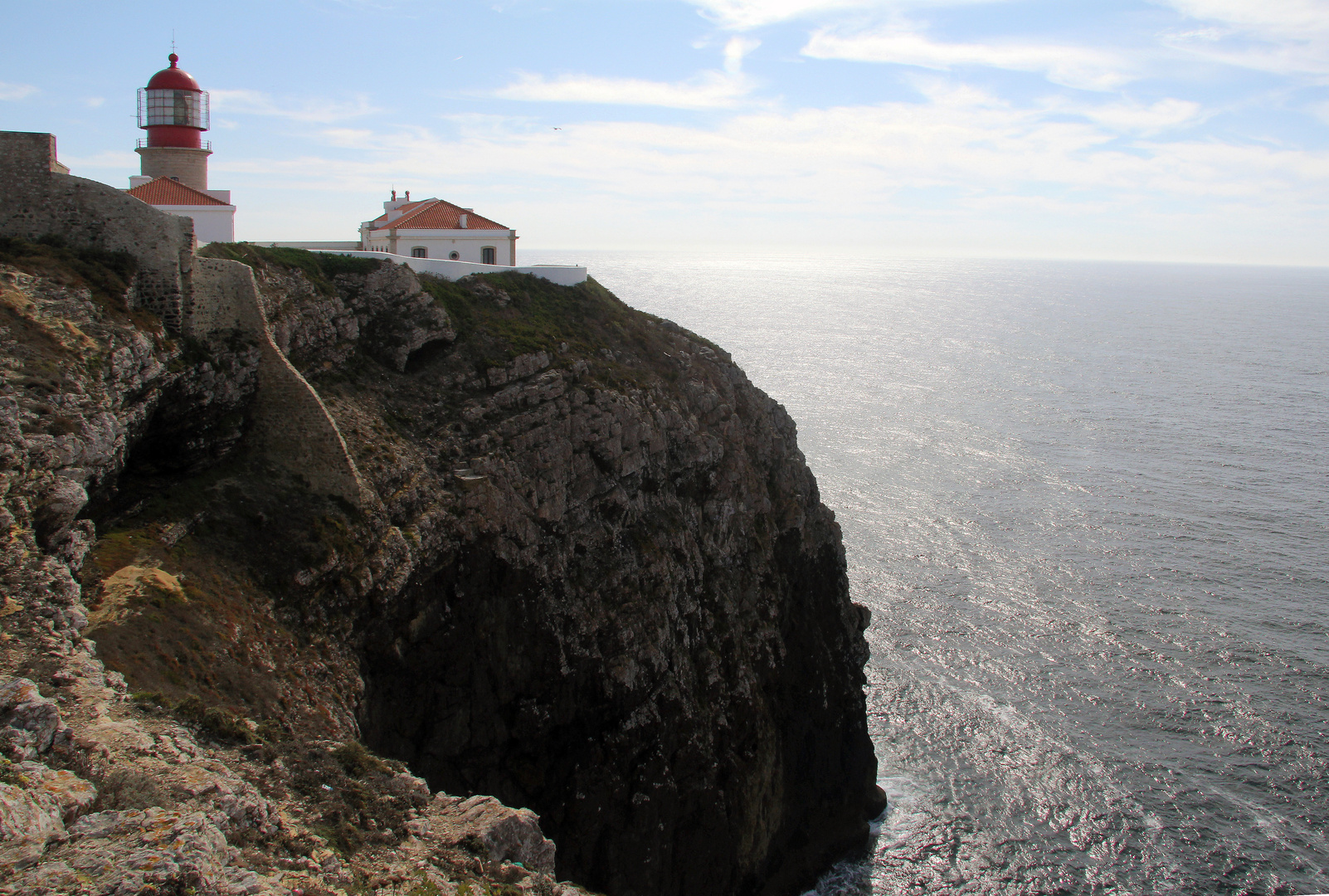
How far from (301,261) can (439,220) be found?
13584 millimetres

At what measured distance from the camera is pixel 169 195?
128ft

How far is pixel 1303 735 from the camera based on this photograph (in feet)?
139

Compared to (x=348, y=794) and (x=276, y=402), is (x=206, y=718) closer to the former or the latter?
(x=348, y=794)

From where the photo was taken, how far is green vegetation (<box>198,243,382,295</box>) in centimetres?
3319

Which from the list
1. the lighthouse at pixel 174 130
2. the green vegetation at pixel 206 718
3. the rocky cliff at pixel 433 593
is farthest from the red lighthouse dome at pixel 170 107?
the green vegetation at pixel 206 718

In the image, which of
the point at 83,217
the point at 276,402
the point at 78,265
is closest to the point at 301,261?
the point at 83,217

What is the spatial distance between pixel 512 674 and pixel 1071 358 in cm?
13097

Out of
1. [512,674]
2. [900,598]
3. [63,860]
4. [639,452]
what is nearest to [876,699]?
[900,598]

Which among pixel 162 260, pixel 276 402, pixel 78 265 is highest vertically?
pixel 162 260

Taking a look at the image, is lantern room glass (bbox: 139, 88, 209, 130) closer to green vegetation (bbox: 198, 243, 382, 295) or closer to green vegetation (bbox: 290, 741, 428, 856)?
green vegetation (bbox: 198, 243, 382, 295)

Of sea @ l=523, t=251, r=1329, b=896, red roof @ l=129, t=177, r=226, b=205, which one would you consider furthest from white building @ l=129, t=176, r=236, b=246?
sea @ l=523, t=251, r=1329, b=896

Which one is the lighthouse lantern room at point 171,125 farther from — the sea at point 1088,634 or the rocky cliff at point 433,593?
the sea at point 1088,634

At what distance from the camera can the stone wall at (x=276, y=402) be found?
27766 mm

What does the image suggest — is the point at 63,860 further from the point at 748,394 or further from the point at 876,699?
the point at 876,699
